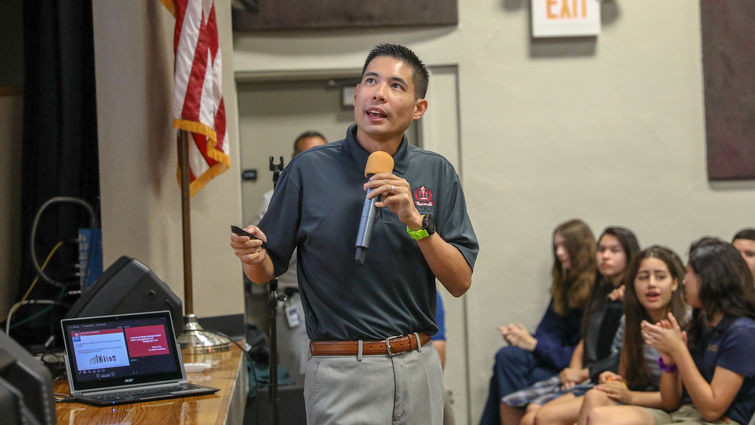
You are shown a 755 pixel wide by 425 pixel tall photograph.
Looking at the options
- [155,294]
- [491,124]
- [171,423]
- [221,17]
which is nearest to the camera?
[171,423]

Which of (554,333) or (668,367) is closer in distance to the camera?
(668,367)

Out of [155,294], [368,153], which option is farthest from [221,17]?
[368,153]

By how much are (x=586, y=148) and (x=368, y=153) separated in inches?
141

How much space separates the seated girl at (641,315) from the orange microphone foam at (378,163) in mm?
2290

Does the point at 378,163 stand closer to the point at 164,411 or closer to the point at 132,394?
the point at 164,411

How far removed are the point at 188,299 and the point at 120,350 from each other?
1109mm

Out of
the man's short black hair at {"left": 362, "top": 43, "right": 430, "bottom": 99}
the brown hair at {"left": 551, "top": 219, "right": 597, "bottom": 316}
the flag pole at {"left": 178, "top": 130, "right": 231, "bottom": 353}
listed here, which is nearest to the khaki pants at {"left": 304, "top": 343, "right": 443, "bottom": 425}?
the man's short black hair at {"left": 362, "top": 43, "right": 430, "bottom": 99}

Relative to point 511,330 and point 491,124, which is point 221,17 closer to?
point 491,124

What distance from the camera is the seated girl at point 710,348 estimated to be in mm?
3223

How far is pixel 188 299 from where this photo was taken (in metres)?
3.63

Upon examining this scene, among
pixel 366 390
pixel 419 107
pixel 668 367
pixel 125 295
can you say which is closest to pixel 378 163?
pixel 419 107

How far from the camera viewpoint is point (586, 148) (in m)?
5.32

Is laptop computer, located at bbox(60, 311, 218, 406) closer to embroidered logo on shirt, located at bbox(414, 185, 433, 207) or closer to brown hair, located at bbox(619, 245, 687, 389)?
embroidered logo on shirt, located at bbox(414, 185, 433, 207)

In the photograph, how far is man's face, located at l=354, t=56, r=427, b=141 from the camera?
6.40 ft
